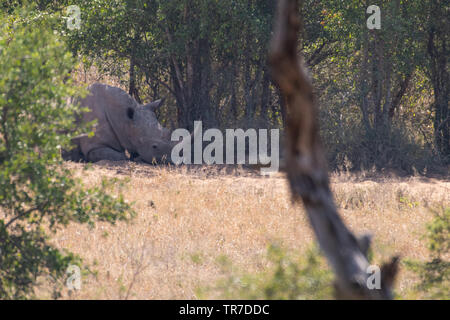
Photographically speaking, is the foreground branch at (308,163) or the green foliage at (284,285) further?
the green foliage at (284,285)

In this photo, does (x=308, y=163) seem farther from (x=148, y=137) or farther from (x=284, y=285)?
(x=148, y=137)

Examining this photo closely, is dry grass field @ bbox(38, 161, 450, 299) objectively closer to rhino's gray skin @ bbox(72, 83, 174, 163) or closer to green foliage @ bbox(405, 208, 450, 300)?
green foliage @ bbox(405, 208, 450, 300)

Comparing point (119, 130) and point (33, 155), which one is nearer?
point (33, 155)

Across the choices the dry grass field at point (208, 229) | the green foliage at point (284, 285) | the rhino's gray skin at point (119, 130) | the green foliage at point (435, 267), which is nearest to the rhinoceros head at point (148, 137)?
the rhino's gray skin at point (119, 130)

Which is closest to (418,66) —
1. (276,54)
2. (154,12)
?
(154,12)

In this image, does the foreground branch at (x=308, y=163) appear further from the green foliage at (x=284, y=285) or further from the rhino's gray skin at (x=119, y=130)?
the rhino's gray skin at (x=119, y=130)

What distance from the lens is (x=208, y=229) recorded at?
23.8ft

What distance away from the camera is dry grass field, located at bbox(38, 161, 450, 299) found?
5629 millimetres

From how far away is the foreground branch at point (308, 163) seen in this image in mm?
3041

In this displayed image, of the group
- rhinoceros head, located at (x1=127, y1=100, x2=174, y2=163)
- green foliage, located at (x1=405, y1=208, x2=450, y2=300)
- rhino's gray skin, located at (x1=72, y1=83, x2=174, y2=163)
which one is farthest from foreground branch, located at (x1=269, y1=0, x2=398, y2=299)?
rhino's gray skin, located at (x1=72, y1=83, x2=174, y2=163)

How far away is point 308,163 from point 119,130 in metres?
9.93

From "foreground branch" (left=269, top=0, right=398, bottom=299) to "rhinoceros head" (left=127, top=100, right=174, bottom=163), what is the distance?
8970 mm

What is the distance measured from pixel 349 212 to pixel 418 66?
6.27 meters

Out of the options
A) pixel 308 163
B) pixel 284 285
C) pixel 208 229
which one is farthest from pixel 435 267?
pixel 208 229
